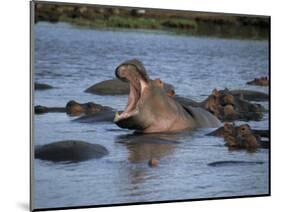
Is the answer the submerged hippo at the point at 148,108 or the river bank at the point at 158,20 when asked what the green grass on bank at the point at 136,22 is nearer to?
the river bank at the point at 158,20

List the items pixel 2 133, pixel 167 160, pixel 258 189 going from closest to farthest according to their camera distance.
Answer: pixel 2 133 → pixel 167 160 → pixel 258 189

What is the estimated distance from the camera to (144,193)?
4.41 m

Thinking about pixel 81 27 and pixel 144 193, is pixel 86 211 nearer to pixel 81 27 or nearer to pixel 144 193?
pixel 144 193

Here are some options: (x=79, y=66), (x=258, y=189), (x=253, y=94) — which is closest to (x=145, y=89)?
(x=79, y=66)

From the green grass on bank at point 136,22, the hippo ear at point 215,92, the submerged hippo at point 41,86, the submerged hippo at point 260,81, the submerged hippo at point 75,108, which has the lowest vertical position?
the submerged hippo at point 75,108

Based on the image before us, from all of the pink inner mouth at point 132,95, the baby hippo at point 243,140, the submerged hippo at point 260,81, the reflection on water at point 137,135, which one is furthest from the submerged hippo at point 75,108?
the submerged hippo at point 260,81

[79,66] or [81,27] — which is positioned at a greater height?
[81,27]

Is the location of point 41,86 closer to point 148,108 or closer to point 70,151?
point 70,151

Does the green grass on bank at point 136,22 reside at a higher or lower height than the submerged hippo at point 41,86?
higher

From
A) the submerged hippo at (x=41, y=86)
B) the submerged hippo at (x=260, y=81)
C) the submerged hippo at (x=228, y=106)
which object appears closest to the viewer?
the submerged hippo at (x=41, y=86)

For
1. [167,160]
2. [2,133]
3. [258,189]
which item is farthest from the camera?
[258,189]

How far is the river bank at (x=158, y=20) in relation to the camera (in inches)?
170

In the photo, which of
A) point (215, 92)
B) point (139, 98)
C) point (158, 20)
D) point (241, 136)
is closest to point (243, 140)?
point (241, 136)
